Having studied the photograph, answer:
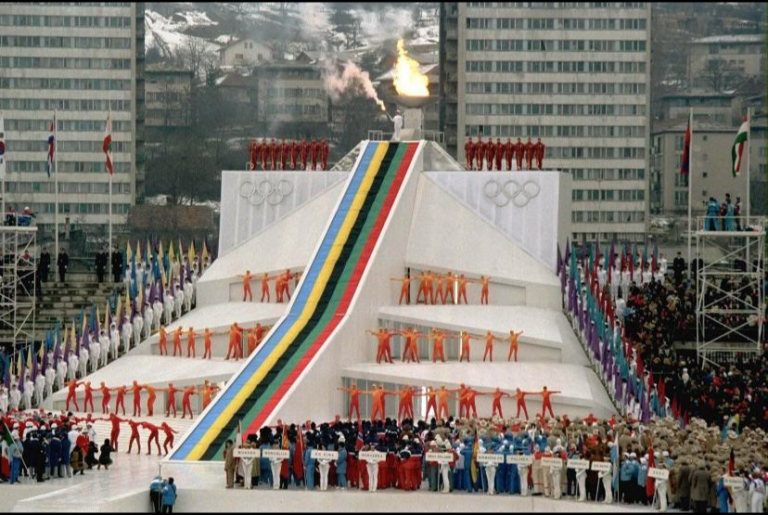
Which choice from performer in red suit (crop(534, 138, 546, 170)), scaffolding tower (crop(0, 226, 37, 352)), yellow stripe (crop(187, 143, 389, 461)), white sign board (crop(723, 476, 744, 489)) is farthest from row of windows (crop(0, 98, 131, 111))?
white sign board (crop(723, 476, 744, 489))

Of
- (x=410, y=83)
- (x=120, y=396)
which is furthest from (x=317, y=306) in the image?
(x=410, y=83)

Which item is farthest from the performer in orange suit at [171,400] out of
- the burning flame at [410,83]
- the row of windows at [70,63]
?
the row of windows at [70,63]

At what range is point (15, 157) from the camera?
4304 inches

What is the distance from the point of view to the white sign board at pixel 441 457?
49375 millimetres

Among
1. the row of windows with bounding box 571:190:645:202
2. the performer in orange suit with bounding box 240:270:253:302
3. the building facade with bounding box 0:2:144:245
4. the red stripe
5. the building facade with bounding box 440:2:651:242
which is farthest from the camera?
the row of windows with bounding box 571:190:645:202

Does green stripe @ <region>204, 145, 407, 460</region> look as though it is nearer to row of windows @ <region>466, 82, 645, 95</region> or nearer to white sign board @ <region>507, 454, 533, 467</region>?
white sign board @ <region>507, 454, 533, 467</region>

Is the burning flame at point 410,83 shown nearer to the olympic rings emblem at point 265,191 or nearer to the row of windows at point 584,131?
the olympic rings emblem at point 265,191

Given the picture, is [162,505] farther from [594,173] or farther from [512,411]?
[594,173]

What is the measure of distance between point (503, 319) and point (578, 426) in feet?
43.4

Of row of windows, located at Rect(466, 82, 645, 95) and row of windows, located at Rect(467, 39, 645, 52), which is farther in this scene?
row of windows, located at Rect(466, 82, 645, 95)

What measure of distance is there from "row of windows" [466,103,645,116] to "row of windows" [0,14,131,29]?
1660 centimetres

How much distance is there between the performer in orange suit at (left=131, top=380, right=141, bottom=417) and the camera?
61000mm

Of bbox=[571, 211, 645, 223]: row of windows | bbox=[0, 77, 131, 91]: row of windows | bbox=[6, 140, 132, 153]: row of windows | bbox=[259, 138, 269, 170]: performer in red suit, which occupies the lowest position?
bbox=[571, 211, 645, 223]: row of windows

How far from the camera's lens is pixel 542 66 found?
362 ft
